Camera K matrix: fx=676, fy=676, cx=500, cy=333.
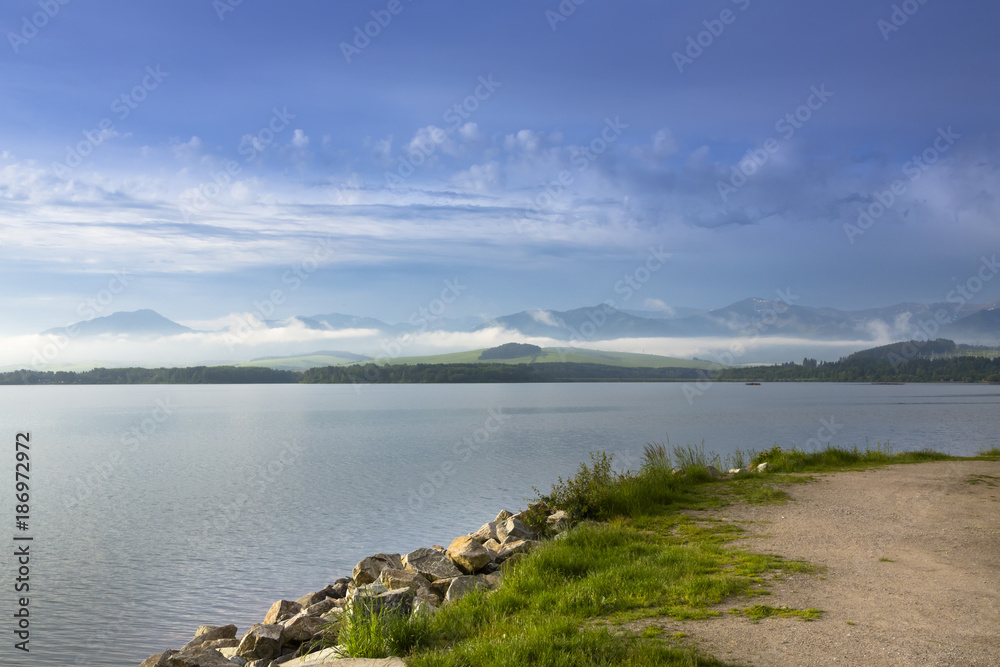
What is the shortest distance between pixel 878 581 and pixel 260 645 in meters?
7.78

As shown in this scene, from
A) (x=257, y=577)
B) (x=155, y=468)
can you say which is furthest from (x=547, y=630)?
(x=155, y=468)

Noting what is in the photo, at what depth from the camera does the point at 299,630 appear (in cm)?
Result: 929

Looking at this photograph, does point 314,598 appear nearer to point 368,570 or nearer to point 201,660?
point 368,570

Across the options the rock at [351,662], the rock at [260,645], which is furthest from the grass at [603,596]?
the rock at [260,645]

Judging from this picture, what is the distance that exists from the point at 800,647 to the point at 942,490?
10.7 meters

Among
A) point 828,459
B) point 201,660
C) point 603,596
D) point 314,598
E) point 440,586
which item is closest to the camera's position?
point 603,596

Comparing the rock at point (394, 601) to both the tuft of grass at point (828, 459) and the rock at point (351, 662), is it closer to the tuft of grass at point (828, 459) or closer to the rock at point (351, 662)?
the rock at point (351, 662)

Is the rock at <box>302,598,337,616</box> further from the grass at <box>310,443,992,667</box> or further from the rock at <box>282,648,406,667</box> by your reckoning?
the rock at <box>282,648,406,667</box>

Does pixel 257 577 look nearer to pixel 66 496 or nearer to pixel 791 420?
pixel 66 496

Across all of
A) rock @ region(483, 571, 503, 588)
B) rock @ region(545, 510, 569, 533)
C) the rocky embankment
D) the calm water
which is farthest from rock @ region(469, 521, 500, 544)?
the calm water

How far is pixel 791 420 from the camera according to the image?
5450 cm

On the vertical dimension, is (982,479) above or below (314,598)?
above

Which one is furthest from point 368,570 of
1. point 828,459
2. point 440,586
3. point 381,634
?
point 828,459

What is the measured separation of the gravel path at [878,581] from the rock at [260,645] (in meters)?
5.32
